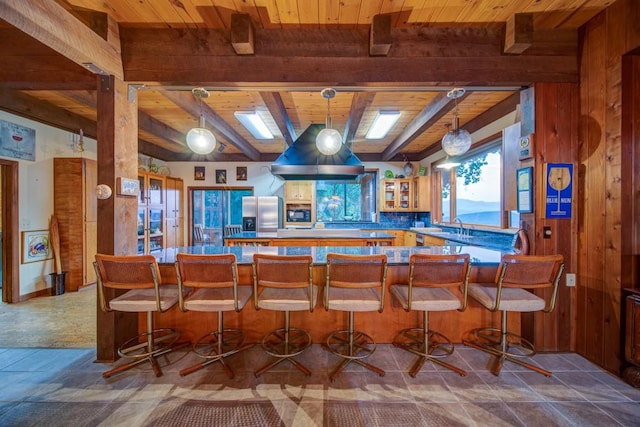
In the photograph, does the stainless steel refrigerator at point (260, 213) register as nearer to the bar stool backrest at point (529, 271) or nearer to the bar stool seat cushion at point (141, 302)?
the bar stool seat cushion at point (141, 302)

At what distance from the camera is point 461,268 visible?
1881 millimetres

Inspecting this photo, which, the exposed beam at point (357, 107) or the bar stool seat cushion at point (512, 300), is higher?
the exposed beam at point (357, 107)

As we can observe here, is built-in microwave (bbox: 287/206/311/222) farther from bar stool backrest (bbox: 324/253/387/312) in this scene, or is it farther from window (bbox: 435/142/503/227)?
bar stool backrest (bbox: 324/253/387/312)

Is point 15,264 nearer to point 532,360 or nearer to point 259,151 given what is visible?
point 259,151

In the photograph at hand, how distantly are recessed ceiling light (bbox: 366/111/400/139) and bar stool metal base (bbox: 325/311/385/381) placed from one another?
287cm

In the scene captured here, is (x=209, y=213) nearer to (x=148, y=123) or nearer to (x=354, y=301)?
(x=148, y=123)

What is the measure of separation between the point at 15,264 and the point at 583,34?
6780 mm

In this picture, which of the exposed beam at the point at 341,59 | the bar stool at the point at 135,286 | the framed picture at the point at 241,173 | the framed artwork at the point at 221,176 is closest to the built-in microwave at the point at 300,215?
the framed picture at the point at 241,173

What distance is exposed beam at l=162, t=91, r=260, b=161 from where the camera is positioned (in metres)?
2.96

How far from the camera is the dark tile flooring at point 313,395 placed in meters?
1.60

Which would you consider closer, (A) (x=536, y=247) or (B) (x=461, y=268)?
(B) (x=461, y=268)

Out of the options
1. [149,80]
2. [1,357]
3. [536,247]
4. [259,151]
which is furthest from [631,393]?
[259,151]

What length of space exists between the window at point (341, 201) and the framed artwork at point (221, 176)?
2316 millimetres

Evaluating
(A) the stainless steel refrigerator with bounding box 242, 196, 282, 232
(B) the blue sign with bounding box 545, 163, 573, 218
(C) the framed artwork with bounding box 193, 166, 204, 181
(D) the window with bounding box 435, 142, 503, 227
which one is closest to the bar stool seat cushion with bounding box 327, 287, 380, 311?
(B) the blue sign with bounding box 545, 163, 573, 218
